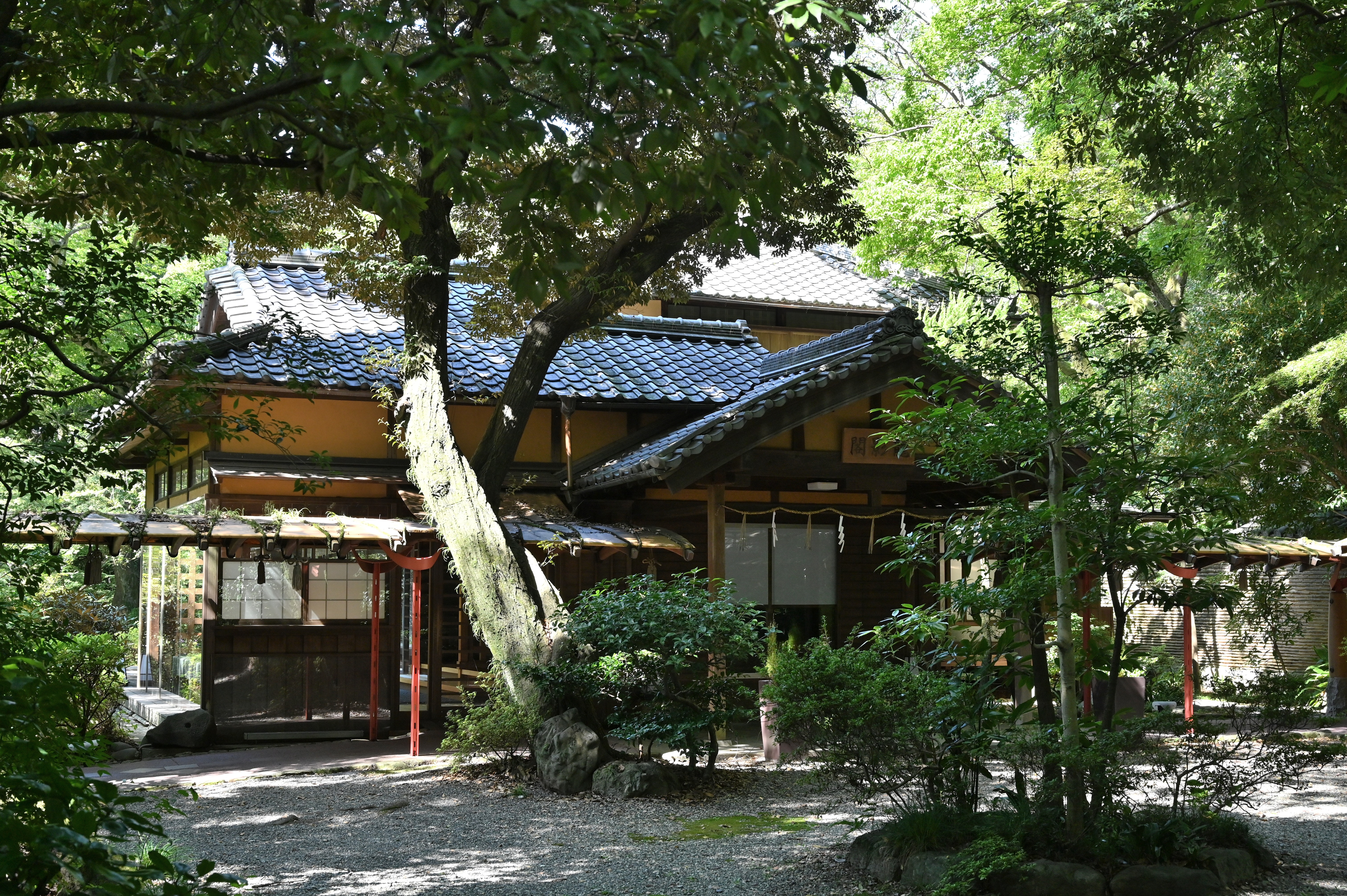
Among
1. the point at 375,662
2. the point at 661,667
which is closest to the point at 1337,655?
the point at 661,667

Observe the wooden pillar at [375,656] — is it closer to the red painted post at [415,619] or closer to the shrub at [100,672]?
the red painted post at [415,619]

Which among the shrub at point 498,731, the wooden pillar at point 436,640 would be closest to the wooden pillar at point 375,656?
the wooden pillar at point 436,640

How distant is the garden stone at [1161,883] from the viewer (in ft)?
18.1

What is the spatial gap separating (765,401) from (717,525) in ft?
4.86

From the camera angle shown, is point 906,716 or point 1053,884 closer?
point 1053,884

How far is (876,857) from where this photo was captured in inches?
246

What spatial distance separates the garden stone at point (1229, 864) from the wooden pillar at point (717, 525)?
6.30m

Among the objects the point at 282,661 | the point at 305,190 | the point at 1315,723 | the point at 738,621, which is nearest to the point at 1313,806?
the point at 738,621

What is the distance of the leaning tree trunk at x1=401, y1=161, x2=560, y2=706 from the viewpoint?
32.8 feet

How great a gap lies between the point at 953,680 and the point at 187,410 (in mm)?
4873

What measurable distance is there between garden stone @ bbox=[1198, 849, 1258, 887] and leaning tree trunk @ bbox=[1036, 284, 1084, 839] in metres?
0.66

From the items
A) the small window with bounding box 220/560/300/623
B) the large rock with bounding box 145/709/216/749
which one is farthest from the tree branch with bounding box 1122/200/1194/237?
the large rock with bounding box 145/709/216/749

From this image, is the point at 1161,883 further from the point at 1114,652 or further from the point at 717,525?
the point at 717,525

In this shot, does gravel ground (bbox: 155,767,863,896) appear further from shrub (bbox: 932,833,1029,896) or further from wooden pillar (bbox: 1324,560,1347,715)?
wooden pillar (bbox: 1324,560,1347,715)
